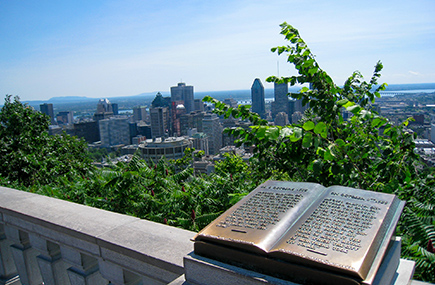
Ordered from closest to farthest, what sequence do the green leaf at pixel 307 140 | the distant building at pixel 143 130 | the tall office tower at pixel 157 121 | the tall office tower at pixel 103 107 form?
1. the green leaf at pixel 307 140
2. the tall office tower at pixel 157 121
3. the distant building at pixel 143 130
4. the tall office tower at pixel 103 107

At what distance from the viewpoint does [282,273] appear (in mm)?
1812

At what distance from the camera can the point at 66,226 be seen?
2.98 metres

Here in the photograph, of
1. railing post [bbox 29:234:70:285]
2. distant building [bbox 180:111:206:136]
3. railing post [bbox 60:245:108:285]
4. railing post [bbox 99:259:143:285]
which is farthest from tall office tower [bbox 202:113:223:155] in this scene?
railing post [bbox 99:259:143:285]

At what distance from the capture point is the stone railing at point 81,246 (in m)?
2.50

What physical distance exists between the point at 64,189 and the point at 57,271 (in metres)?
2.46

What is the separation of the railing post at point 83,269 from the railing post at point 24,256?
85 cm

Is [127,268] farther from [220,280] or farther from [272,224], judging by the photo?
[272,224]

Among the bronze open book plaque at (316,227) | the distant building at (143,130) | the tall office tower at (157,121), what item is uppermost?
the bronze open book plaque at (316,227)

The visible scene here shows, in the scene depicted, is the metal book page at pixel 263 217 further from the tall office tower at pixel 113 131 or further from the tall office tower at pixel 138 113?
the tall office tower at pixel 138 113

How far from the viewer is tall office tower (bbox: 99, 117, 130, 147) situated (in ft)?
445

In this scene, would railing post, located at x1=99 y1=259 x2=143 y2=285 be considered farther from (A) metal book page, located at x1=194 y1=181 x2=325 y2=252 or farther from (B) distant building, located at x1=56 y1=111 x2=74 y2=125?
(B) distant building, located at x1=56 y1=111 x2=74 y2=125

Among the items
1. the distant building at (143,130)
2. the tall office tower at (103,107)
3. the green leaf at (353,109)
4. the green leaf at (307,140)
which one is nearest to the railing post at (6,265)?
the green leaf at (307,140)

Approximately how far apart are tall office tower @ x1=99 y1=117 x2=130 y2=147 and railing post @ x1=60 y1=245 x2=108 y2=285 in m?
138

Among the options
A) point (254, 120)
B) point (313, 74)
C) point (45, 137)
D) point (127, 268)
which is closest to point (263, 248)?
point (127, 268)
